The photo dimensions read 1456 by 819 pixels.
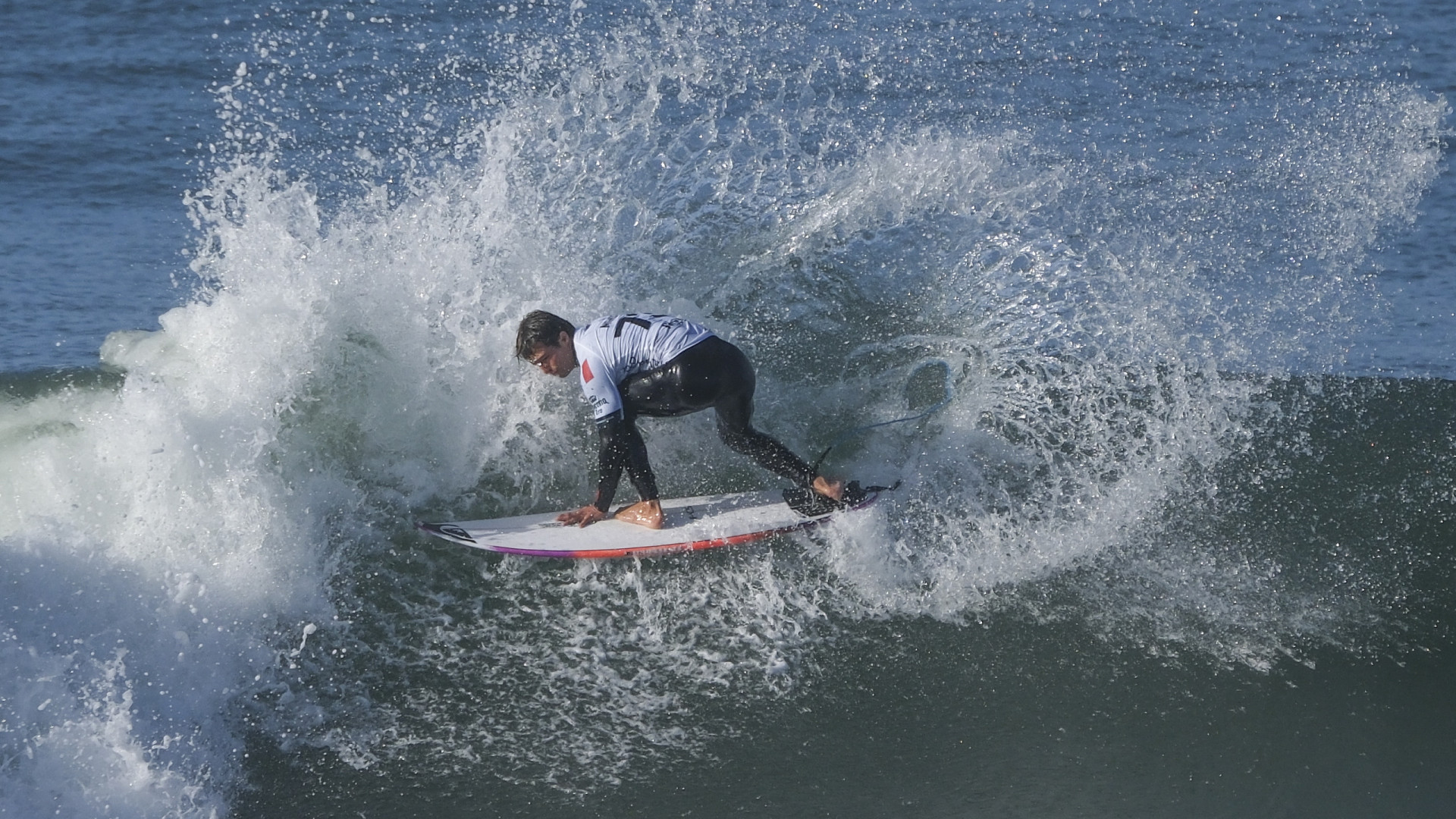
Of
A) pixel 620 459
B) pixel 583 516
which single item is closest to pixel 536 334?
pixel 620 459

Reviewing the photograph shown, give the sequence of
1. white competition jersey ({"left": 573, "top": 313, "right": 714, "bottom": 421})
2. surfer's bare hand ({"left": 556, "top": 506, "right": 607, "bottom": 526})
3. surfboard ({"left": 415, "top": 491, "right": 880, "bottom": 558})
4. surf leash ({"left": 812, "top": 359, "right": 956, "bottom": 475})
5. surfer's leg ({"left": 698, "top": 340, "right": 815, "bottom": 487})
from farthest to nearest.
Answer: surf leash ({"left": 812, "top": 359, "right": 956, "bottom": 475}) → surfer's bare hand ({"left": 556, "top": 506, "right": 607, "bottom": 526}) → surfboard ({"left": 415, "top": 491, "right": 880, "bottom": 558}) → surfer's leg ({"left": 698, "top": 340, "right": 815, "bottom": 487}) → white competition jersey ({"left": 573, "top": 313, "right": 714, "bottom": 421})

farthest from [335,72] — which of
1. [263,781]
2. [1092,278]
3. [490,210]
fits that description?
[263,781]

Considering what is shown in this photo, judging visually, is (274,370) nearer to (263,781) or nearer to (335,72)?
→ (263,781)

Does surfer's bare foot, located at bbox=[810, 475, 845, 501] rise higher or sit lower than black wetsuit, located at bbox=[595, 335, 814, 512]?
lower

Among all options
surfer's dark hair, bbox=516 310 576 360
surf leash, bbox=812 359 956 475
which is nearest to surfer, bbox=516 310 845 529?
surfer's dark hair, bbox=516 310 576 360

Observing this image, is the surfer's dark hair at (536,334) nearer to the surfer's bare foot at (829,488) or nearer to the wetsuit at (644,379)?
the wetsuit at (644,379)

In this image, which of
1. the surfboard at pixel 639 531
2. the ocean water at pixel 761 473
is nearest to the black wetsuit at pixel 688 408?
the surfboard at pixel 639 531

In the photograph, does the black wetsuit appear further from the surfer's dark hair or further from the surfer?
the surfer's dark hair

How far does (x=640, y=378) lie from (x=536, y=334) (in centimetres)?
60

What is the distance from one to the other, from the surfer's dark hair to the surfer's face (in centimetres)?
2

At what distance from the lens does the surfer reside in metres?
6.03

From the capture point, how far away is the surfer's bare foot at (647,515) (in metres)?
6.39

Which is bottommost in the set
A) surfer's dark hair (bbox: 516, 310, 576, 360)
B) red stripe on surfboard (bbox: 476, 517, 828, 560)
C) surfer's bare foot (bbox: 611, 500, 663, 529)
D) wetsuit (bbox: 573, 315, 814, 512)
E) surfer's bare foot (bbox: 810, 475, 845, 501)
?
red stripe on surfboard (bbox: 476, 517, 828, 560)

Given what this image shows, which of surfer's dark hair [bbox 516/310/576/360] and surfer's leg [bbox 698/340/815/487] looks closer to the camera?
surfer's dark hair [bbox 516/310/576/360]
